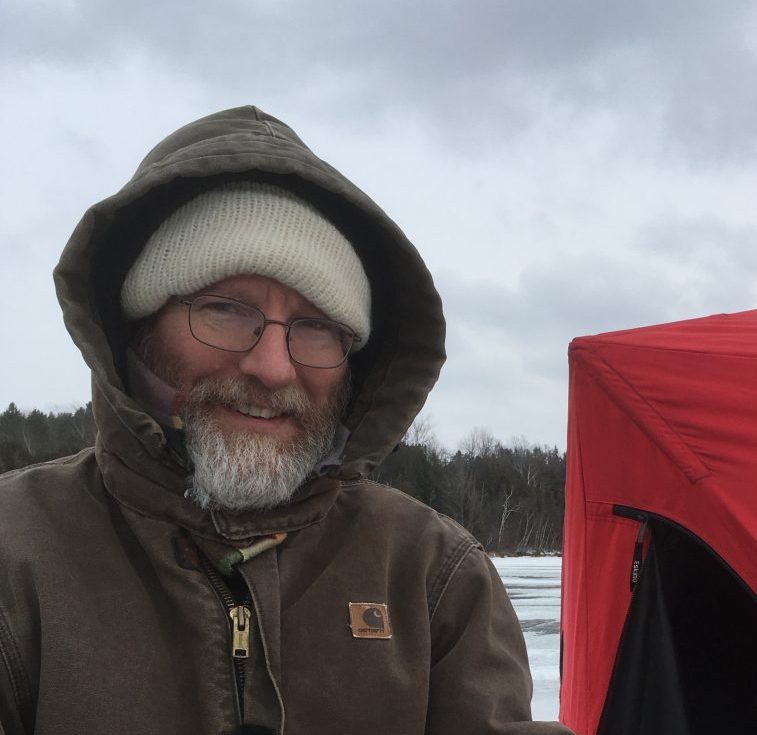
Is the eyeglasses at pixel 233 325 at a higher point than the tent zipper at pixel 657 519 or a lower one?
higher

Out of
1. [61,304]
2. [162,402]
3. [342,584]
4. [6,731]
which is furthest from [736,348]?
[6,731]

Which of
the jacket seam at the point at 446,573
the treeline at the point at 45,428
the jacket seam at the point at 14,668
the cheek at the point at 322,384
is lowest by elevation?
the jacket seam at the point at 14,668

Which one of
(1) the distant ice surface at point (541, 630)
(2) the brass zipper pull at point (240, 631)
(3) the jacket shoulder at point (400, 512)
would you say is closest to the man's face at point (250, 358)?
(3) the jacket shoulder at point (400, 512)

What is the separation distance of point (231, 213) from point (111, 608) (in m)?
0.81

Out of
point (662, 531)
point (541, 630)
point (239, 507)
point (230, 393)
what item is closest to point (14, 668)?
point (239, 507)

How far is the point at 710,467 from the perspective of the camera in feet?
7.95

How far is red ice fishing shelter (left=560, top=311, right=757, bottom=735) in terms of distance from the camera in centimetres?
242

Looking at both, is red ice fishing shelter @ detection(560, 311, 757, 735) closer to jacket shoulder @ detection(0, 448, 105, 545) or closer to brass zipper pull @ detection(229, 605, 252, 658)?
brass zipper pull @ detection(229, 605, 252, 658)

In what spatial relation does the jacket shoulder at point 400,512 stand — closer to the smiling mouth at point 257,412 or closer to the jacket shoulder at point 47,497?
the smiling mouth at point 257,412

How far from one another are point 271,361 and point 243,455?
0.64ft

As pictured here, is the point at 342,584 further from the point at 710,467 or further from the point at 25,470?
the point at 710,467

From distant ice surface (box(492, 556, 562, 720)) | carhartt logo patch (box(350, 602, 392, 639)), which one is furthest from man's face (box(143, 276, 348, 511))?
distant ice surface (box(492, 556, 562, 720))

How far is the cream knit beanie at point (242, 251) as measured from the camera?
1.66 m

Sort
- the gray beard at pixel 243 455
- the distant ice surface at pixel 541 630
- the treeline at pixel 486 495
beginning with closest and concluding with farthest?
the gray beard at pixel 243 455, the distant ice surface at pixel 541 630, the treeline at pixel 486 495
